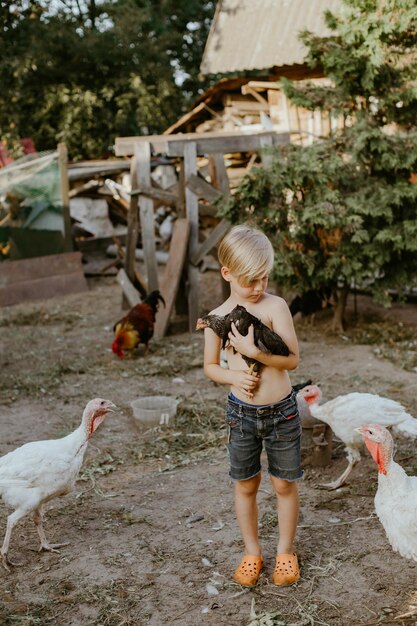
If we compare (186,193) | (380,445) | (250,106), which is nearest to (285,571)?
(380,445)

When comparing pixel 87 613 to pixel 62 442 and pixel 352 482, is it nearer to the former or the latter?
pixel 62 442

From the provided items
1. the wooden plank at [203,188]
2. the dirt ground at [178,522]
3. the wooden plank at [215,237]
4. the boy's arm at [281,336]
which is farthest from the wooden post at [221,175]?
the boy's arm at [281,336]

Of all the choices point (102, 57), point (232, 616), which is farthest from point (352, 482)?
point (102, 57)

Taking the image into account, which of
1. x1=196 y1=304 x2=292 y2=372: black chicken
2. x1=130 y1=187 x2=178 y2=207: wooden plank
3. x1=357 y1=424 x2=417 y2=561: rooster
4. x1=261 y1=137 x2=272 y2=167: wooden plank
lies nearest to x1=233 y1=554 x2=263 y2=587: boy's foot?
x1=357 y1=424 x2=417 y2=561: rooster

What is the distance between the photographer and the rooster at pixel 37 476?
3.79m

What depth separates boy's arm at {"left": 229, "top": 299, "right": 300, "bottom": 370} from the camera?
3.19 metres

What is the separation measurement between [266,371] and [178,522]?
149cm

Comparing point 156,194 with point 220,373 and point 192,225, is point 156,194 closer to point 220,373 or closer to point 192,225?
point 192,225

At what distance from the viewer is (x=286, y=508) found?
3477mm

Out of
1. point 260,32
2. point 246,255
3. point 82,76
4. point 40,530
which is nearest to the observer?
point 246,255

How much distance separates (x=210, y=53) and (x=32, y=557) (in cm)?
Answer: 1309

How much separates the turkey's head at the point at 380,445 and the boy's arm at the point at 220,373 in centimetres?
66

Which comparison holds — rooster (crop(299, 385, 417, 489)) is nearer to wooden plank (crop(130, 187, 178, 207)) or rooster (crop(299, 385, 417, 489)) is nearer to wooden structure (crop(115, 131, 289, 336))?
wooden structure (crop(115, 131, 289, 336))

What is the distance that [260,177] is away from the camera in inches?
321
